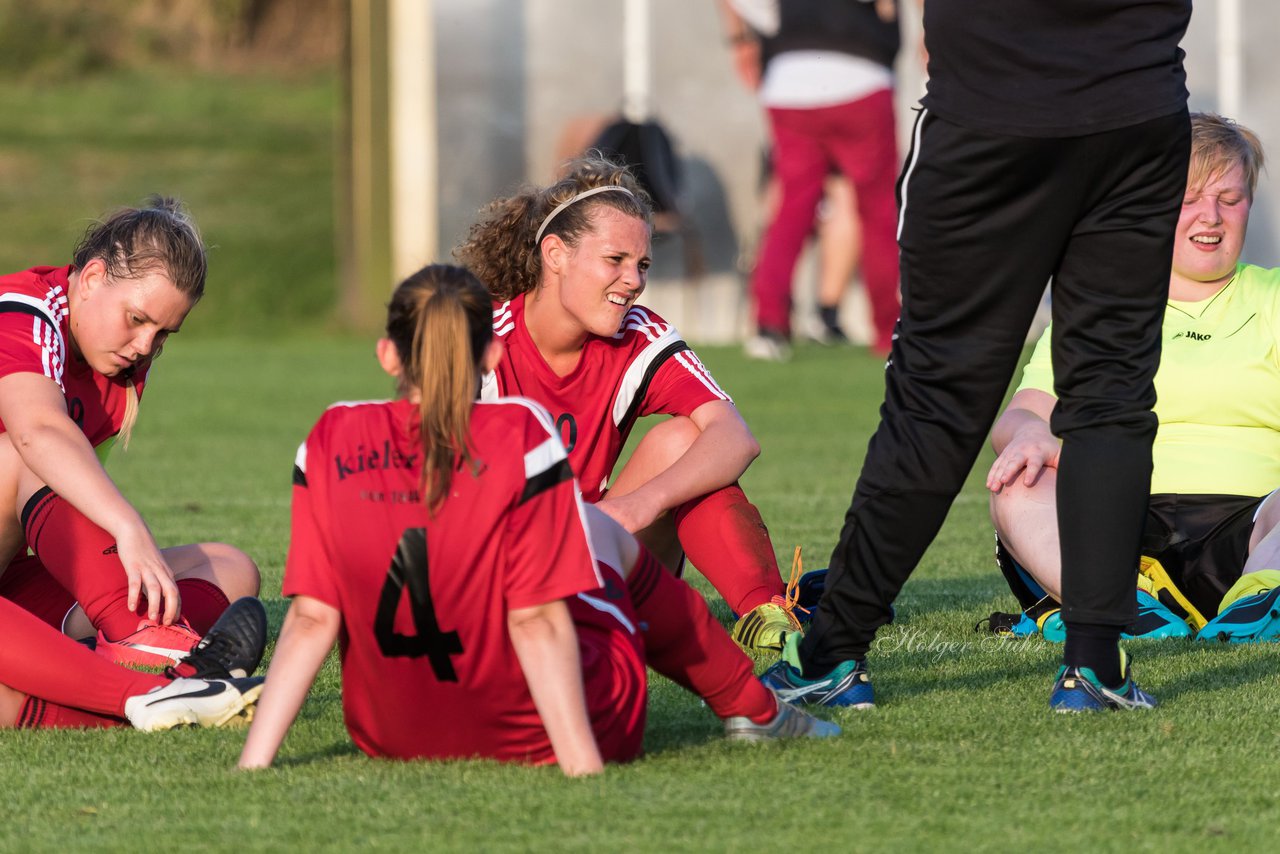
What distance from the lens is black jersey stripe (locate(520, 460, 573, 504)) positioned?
114 inches

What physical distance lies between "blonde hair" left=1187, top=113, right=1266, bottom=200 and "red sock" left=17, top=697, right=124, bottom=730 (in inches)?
107

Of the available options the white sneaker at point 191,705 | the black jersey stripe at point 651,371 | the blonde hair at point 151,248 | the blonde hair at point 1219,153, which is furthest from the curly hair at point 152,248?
the blonde hair at point 1219,153

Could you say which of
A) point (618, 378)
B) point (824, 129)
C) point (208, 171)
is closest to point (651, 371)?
point (618, 378)

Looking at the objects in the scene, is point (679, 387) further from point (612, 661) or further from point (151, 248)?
point (612, 661)

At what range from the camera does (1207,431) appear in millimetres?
4707

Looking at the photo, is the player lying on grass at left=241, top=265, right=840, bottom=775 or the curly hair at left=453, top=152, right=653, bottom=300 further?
the curly hair at left=453, top=152, right=653, bottom=300

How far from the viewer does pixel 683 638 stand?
10.4 ft

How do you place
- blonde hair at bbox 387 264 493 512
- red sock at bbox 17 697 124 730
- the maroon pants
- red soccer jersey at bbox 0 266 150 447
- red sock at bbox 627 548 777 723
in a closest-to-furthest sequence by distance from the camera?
1. blonde hair at bbox 387 264 493 512
2. red sock at bbox 627 548 777 723
3. red sock at bbox 17 697 124 730
4. red soccer jersey at bbox 0 266 150 447
5. the maroon pants

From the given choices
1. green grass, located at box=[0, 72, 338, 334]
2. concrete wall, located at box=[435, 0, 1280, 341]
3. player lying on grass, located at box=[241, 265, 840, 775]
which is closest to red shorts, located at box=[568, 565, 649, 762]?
player lying on grass, located at box=[241, 265, 840, 775]

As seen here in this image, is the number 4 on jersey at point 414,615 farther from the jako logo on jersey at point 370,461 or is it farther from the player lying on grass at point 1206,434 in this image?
the player lying on grass at point 1206,434

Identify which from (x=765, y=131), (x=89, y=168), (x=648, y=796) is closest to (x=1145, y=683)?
(x=648, y=796)

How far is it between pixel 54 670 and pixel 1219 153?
2845 millimetres

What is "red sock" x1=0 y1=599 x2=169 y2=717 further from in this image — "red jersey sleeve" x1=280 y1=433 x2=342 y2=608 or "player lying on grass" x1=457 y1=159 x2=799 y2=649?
"player lying on grass" x1=457 y1=159 x2=799 y2=649

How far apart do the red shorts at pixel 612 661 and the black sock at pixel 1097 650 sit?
0.93m
